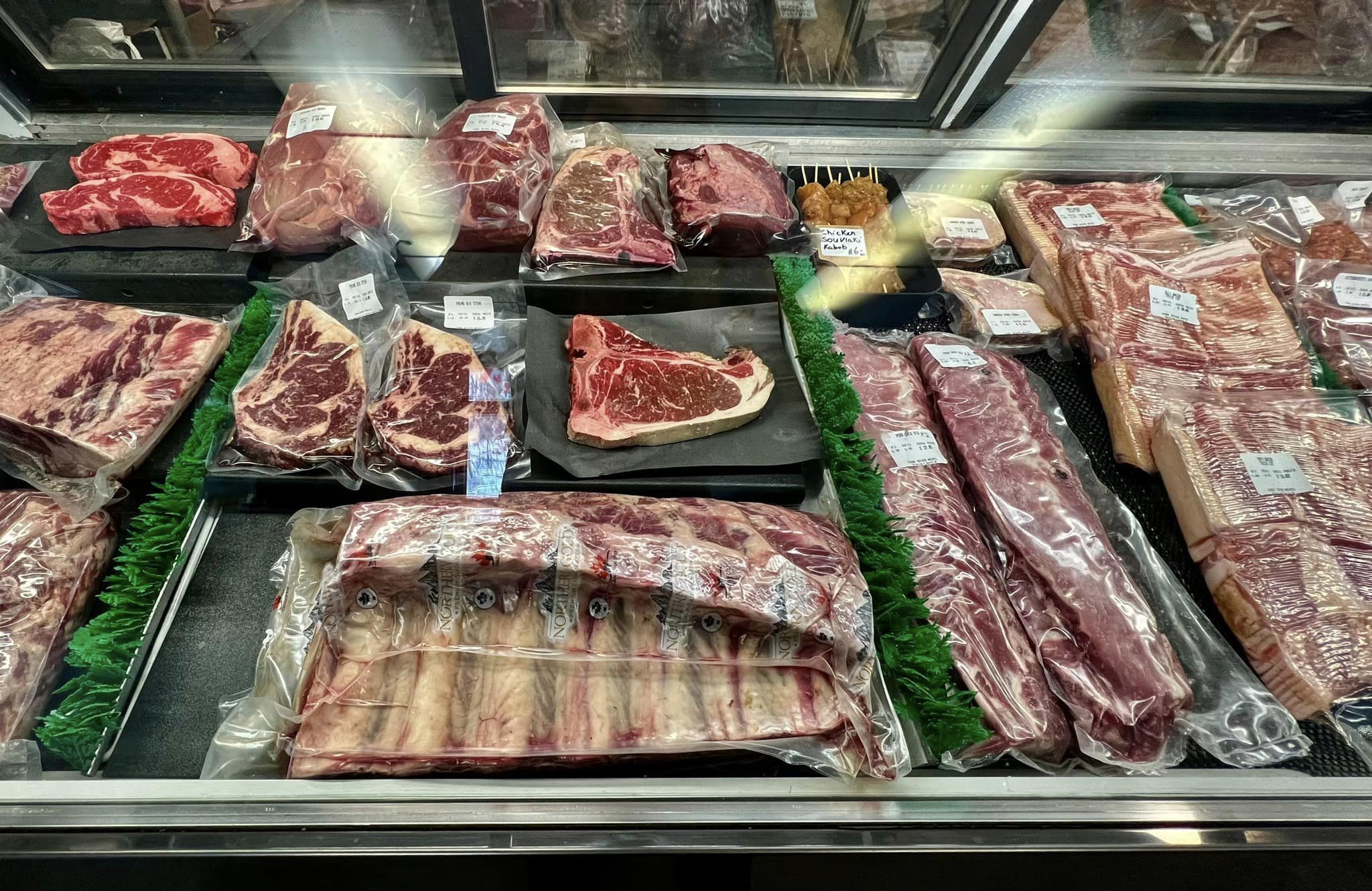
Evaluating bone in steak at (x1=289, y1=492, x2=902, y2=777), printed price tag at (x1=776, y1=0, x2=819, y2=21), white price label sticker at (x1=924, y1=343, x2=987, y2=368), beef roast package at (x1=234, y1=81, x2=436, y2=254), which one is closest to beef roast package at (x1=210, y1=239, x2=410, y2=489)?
beef roast package at (x1=234, y1=81, x2=436, y2=254)

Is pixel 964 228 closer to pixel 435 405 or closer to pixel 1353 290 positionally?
pixel 1353 290

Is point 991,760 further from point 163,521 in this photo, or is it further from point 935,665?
point 163,521

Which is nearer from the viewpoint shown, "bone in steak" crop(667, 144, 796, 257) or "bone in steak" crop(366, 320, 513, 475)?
"bone in steak" crop(366, 320, 513, 475)

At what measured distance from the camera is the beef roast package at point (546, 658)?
4.99 feet

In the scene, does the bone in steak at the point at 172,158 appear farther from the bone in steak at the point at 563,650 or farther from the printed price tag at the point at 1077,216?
the printed price tag at the point at 1077,216

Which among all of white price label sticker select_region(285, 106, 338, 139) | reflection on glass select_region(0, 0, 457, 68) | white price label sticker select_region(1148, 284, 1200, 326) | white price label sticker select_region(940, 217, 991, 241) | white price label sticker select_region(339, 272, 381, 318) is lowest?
white price label sticker select_region(1148, 284, 1200, 326)

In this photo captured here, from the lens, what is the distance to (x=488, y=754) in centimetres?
152

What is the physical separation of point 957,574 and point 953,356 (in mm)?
836

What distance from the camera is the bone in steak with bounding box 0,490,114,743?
5.48 feet

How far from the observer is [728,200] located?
269 cm

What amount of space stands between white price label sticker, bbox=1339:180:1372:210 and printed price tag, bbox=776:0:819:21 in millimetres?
2464

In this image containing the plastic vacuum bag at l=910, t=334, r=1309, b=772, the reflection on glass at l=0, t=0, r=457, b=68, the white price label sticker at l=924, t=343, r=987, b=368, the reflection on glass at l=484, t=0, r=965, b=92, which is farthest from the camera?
the reflection on glass at l=484, t=0, r=965, b=92

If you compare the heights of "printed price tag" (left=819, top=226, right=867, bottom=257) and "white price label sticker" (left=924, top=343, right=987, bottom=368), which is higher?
"printed price tag" (left=819, top=226, right=867, bottom=257)

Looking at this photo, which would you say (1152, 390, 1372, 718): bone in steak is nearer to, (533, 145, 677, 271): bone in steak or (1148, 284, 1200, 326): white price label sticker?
(1148, 284, 1200, 326): white price label sticker
